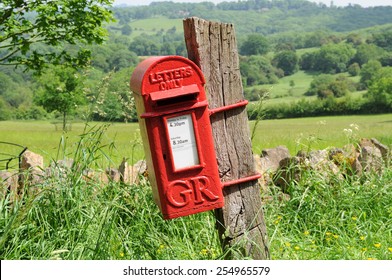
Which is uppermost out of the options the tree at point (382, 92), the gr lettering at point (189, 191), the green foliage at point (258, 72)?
the gr lettering at point (189, 191)

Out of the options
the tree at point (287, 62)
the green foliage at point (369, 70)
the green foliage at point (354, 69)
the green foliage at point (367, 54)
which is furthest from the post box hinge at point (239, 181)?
the tree at point (287, 62)

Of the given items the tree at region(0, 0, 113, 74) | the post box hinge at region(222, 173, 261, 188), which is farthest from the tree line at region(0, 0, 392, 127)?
the post box hinge at region(222, 173, 261, 188)

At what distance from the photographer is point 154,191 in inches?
155

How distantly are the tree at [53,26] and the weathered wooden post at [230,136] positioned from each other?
6030mm

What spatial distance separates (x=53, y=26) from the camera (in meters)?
10.2

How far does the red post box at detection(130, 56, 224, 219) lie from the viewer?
12.0 feet

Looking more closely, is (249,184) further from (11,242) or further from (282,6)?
(282,6)

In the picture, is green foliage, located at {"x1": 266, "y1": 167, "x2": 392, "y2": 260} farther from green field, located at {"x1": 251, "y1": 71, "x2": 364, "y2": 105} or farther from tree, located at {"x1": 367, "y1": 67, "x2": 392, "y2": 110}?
green field, located at {"x1": 251, "y1": 71, "x2": 364, "y2": 105}

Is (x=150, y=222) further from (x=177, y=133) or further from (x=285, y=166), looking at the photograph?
(x=285, y=166)

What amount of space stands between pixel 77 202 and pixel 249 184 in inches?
49.4

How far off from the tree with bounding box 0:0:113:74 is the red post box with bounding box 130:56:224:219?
6.18 m

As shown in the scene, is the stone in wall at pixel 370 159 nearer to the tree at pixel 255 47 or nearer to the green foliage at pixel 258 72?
the green foliage at pixel 258 72

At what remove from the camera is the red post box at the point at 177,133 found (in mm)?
3670

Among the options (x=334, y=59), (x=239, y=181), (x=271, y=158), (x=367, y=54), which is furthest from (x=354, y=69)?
(x=239, y=181)
